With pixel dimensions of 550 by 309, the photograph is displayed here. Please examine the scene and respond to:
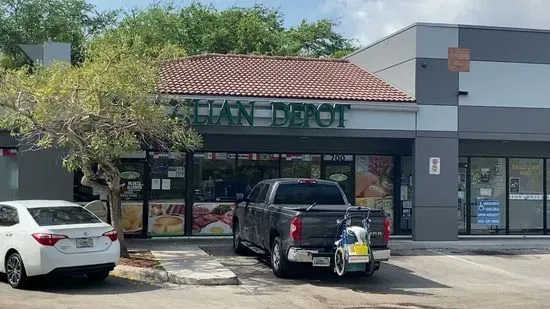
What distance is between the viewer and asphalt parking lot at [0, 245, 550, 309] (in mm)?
11219

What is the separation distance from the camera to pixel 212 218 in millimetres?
20656

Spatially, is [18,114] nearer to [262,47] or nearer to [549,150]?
[549,150]

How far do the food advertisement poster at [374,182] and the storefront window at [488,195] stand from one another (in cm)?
261

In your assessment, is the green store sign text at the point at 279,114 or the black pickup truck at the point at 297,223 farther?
the green store sign text at the point at 279,114

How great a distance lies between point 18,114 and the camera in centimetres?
1476

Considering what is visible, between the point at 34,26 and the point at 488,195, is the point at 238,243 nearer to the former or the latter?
the point at 488,195

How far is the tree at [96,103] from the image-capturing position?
14.1 meters

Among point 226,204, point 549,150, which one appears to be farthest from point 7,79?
point 549,150

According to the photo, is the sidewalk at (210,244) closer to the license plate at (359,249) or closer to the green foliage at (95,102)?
the license plate at (359,249)

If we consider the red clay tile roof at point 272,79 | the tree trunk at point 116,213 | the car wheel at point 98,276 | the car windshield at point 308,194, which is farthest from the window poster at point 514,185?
the car wheel at point 98,276

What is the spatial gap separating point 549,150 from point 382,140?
5.56 metres

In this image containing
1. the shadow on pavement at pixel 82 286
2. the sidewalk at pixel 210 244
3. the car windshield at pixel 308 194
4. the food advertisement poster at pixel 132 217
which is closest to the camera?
the shadow on pavement at pixel 82 286

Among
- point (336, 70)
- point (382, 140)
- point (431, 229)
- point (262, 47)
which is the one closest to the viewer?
point (431, 229)

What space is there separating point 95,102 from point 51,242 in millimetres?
3668
